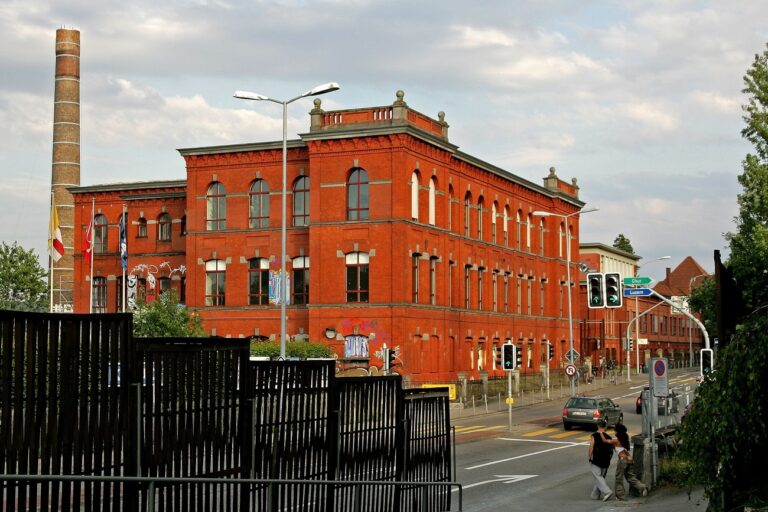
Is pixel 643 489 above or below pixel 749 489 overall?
below

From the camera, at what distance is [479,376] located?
67.7m

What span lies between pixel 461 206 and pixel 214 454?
55.7 meters

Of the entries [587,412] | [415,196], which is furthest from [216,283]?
[587,412]

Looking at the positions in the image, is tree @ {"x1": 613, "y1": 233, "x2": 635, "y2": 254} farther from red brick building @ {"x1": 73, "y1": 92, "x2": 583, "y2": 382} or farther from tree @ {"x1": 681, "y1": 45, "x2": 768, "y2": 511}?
tree @ {"x1": 681, "y1": 45, "x2": 768, "y2": 511}

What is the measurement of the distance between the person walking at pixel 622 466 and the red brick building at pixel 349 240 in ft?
110

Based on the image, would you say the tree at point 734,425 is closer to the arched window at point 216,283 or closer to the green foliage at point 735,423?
the green foliage at point 735,423

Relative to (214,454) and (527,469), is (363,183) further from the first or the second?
(214,454)

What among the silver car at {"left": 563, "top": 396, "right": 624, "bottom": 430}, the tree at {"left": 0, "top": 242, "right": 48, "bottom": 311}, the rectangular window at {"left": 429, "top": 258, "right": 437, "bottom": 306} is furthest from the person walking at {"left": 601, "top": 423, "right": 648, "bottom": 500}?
the tree at {"left": 0, "top": 242, "right": 48, "bottom": 311}

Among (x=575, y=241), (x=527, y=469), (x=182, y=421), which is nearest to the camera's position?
(x=182, y=421)

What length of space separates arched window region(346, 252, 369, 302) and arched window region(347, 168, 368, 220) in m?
2.12

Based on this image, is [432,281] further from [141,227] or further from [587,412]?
[141,227]

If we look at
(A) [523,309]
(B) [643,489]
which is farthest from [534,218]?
(B) [643,489]

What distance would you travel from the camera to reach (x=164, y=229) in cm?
7181

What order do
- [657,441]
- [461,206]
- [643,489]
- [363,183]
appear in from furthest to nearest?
[461,206] < [363,183] < [657,441] < [643,489]
